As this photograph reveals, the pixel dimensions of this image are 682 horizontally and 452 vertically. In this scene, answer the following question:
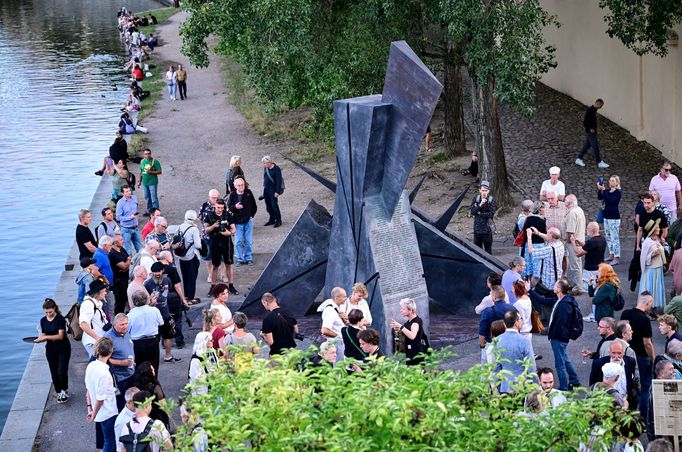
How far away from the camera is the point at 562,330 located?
461 inches

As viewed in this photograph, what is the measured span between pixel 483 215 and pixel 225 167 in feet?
34.0

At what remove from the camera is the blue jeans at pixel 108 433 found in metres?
10.9

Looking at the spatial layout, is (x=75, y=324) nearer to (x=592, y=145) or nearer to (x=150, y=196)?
(x=150, y=196)

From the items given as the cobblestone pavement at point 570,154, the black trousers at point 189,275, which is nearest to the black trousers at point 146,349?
the black trousers at point 189,275

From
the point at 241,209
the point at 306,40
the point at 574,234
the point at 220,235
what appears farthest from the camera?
the point at 306,40

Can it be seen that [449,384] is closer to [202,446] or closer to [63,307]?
[202,446]

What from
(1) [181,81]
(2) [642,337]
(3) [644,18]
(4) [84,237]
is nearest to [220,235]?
(4) [84,237]

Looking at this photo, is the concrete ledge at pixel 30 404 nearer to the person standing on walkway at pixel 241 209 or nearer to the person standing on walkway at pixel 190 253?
the person standing on walkway at pixel 190 253

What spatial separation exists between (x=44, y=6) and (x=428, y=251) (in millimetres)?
61909

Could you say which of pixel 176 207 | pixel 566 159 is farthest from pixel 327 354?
pixel 566 159

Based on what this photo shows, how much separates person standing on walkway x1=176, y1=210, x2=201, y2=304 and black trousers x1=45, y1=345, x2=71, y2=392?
9.60 ft

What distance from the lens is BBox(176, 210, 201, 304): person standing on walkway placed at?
15.3 meters

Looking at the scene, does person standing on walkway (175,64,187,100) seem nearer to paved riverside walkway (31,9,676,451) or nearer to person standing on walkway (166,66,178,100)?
person standing on walkway (166,66,178,100)

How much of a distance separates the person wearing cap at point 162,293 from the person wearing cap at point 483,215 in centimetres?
496
